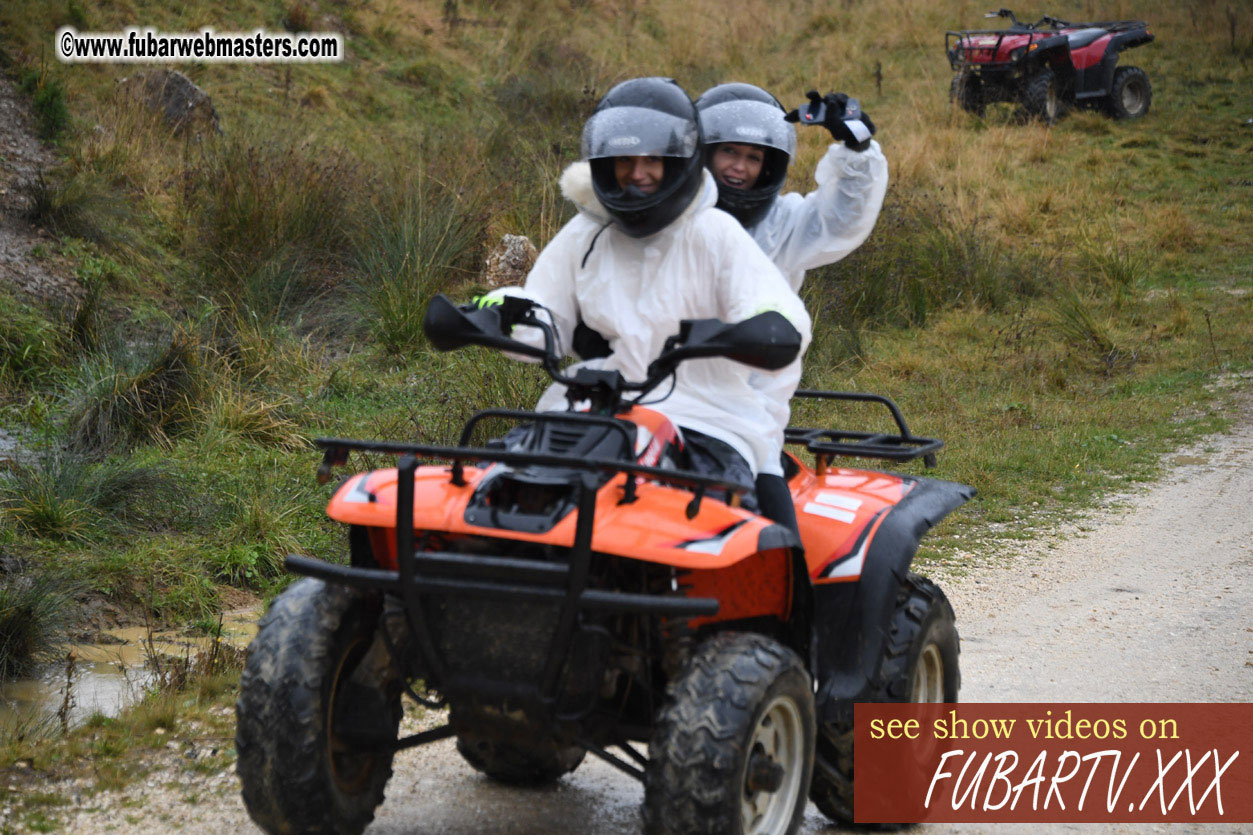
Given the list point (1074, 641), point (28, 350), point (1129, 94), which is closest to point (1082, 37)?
point (1129, 94)

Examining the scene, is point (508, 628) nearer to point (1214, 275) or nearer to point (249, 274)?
point (249, 274)

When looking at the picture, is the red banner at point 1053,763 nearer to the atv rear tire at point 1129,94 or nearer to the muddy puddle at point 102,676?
the muddy puddle at point 102,676

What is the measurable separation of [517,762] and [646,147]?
1.85 meters

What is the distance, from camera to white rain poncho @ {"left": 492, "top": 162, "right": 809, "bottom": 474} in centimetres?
347

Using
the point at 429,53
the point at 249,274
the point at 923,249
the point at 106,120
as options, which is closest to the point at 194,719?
the point at 249,274

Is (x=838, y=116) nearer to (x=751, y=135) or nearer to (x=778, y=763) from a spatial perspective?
(x=751, y=135)

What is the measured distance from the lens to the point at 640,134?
341 cm

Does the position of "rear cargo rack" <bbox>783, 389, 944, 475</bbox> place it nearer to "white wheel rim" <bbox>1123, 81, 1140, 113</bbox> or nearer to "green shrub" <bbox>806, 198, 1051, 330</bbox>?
"green shrub" <bbox>806, 198, 1051, 330</bbox>

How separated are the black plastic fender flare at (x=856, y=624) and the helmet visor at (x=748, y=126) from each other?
1418 millimetres

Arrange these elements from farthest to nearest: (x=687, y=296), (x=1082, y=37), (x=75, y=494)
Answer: (x=1082, y=37)
(x=75, y=494)
(x=687, y=296)

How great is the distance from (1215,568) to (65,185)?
9.00 metres

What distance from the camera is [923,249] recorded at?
1297 cm

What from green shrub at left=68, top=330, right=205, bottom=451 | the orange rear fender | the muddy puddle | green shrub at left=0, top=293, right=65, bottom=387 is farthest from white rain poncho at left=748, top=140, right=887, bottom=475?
green shrub at left=0, top=293, right=65, bottom=387

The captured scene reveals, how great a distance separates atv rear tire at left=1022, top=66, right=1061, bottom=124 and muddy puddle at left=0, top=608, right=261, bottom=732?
1585 cm
